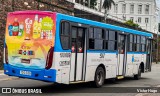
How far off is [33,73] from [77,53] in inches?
75.4

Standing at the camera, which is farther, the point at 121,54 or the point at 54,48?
the point at 121,54

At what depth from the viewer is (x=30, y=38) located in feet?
41.4

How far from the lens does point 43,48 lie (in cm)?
1233

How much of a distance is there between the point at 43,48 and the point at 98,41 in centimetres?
333

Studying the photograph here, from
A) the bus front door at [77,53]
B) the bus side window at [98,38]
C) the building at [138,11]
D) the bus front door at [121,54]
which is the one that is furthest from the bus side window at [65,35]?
the building at [138,11]

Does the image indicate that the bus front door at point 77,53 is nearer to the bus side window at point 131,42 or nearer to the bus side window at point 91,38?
the bus side window at point 91,38

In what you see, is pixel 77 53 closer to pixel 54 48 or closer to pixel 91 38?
pixel 91 38

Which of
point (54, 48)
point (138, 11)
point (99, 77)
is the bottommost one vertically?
point (99, 77)

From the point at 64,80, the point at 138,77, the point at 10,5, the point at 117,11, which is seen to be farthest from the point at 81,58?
the point at 117,11

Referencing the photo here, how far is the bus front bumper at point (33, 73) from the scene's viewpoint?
39.6 ft

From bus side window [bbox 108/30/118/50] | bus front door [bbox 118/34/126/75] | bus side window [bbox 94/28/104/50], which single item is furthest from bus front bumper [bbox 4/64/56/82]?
bus front door [bbox 118/34/126/75]

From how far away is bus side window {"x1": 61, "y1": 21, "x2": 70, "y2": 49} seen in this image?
1254 centimetres

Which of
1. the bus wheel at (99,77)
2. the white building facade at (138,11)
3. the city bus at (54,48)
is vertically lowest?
the bus wheel at (99,77)

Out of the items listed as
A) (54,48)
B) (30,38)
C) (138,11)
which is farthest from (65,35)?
(138,11)
